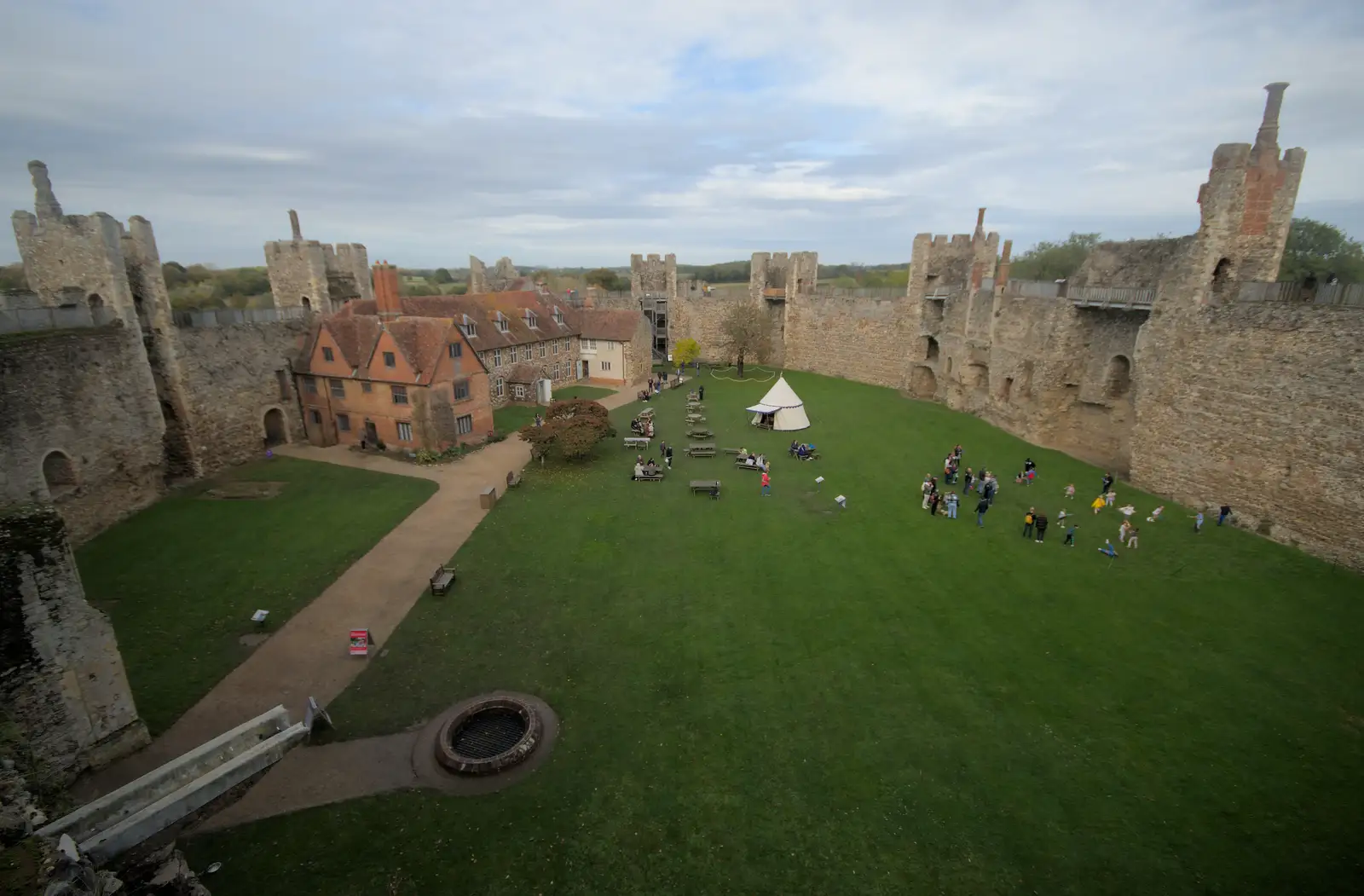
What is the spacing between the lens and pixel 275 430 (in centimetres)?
2844

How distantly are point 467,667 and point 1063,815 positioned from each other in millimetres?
11165

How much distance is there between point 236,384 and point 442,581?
677 inches

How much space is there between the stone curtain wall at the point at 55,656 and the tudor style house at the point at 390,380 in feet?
53.5

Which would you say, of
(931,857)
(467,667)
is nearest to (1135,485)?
(931,857)

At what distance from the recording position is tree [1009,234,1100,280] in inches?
2206

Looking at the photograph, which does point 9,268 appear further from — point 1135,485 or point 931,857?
point 1135,485

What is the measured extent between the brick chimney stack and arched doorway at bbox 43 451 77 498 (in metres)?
12.4

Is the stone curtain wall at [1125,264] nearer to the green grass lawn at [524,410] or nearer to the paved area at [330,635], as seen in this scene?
the green grass lawn at [524,410]

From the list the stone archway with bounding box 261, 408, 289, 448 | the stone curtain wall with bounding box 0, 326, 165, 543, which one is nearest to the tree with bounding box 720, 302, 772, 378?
the stone archway with bounding box 261, 408, 289, 448

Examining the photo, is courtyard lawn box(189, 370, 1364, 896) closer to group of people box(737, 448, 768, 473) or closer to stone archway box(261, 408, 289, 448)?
group of people box(737, 448, 768, 473)

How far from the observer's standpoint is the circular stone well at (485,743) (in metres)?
10.1

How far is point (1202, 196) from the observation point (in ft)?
63.4

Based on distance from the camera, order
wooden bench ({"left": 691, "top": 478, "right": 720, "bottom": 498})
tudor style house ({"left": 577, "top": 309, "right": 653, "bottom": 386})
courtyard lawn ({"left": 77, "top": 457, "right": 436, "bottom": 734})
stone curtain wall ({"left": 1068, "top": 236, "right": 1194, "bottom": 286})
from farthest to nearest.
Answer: tudor style house ({"left": 577, "top": 309, "right": 653, "bottom": 386}), stone curtain wall ({"left": 1068, "top": 236, "right": 1194, "bottom": 286}), wooden bench ({"left": 691, "top": 478, "right": 720, "bottom": 498}), courtyard lawn ({"left": 77, "top": 457, "right": 436, "bottom": 734})

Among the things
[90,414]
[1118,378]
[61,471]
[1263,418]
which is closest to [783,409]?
[1118,378]
